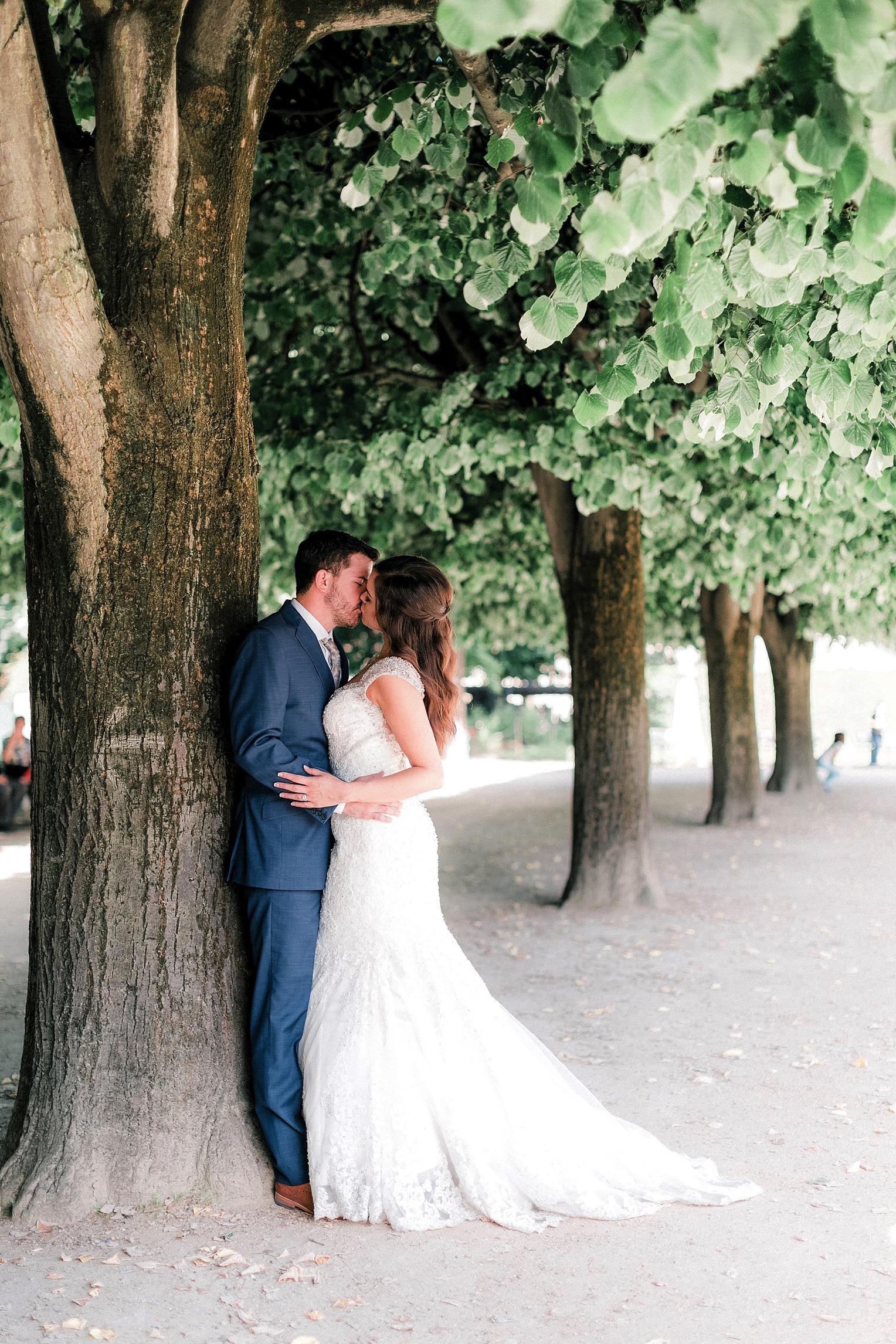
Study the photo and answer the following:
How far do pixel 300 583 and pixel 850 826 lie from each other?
16117 millimetres

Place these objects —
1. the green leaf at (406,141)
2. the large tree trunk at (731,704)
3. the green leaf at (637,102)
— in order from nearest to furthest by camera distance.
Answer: the green leaf at (637,102), the green leaf at (406,141), the large tree trunk at (731,704)

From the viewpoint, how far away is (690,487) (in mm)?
9188

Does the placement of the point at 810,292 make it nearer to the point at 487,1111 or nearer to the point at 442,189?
the point at 442,189

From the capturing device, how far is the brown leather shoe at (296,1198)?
4.23 metres

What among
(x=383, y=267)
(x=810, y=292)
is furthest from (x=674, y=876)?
(x=810, y=292)

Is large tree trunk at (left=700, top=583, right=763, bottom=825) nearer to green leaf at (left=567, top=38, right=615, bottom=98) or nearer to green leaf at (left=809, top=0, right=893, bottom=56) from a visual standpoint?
green leaf at (left=567, top=38, right=615, bottom=98)

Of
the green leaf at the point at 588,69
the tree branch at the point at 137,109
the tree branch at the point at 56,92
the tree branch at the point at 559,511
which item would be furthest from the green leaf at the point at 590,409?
the tree branch at the point at 559,511

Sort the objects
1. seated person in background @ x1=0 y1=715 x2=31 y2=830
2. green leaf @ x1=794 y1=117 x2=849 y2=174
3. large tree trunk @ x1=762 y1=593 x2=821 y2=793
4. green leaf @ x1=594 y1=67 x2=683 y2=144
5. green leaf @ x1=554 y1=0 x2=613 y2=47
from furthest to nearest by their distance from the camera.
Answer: large tree trunk @ x1=762 y1=593 x2=821 y2=793
seated person in background @ x1=0 y1=715 x2=31 y2=830
green leaf @ x1=794 y1=117 x2=849 y2=174
green leaf @ x1=554 y1=0 x2=613 y2=47
green leaf @ x1=594 y1=67 x2=683 y2=144

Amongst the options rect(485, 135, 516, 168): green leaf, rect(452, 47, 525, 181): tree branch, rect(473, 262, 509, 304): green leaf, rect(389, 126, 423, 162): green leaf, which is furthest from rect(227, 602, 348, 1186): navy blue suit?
rect(452, 47, 525, 181): tree branch

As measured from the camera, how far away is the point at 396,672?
453cm

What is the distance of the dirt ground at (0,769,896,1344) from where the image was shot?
3.48m

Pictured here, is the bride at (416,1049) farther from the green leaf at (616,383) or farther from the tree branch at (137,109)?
the tree branch at (137,109)

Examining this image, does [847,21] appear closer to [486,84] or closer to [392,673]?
[486,84]

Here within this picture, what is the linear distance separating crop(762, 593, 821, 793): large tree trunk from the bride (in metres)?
18.3
